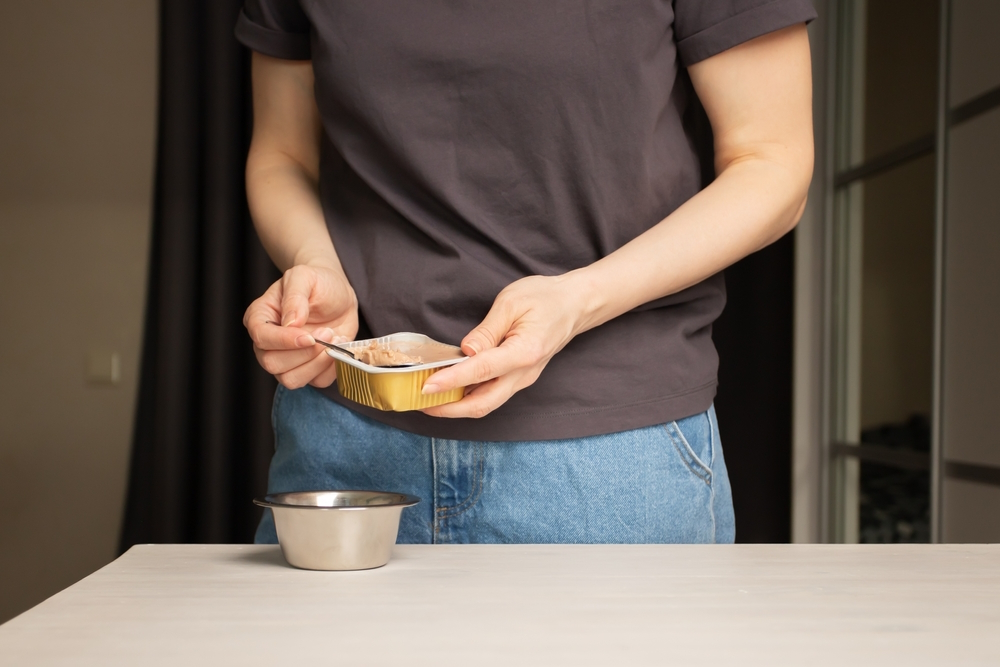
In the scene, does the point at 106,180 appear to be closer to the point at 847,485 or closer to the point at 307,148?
the point at 307,148

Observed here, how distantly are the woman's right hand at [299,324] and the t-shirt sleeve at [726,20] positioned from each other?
16.1 inches

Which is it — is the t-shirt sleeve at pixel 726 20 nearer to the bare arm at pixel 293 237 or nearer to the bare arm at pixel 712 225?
the bare arm at pixel 712 225

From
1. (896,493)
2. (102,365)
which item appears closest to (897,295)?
(896,493)

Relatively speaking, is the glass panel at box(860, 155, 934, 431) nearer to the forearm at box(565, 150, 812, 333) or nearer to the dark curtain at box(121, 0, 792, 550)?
the dark curtain at box(121, 0, 792, 550)

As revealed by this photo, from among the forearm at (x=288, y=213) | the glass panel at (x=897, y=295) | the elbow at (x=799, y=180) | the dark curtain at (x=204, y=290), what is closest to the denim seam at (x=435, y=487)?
the forearm at (x=288, y=213)

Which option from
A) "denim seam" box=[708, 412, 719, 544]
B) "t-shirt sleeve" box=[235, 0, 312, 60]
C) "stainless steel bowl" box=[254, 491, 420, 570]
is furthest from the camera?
"t-shirt sleeve" box=[235, 0, 312, 60]

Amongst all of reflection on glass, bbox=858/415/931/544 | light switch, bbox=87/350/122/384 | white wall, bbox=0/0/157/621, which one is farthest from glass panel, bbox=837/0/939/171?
light switch, bbox=87/350/122/384

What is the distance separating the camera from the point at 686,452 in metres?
0.82

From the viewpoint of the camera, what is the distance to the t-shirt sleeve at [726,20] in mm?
814

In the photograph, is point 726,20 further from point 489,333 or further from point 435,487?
point 435,487

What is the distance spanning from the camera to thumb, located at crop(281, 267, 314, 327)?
2.40 feet

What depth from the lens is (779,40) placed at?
84cm

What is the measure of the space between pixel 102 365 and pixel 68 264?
1.13ft

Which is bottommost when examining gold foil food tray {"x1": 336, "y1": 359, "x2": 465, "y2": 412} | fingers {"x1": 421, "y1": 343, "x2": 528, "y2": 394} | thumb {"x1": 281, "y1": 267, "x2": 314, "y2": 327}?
gold foil food tray {"x1": 336, "y1": 359, "x2": 465, "y2": 412}
